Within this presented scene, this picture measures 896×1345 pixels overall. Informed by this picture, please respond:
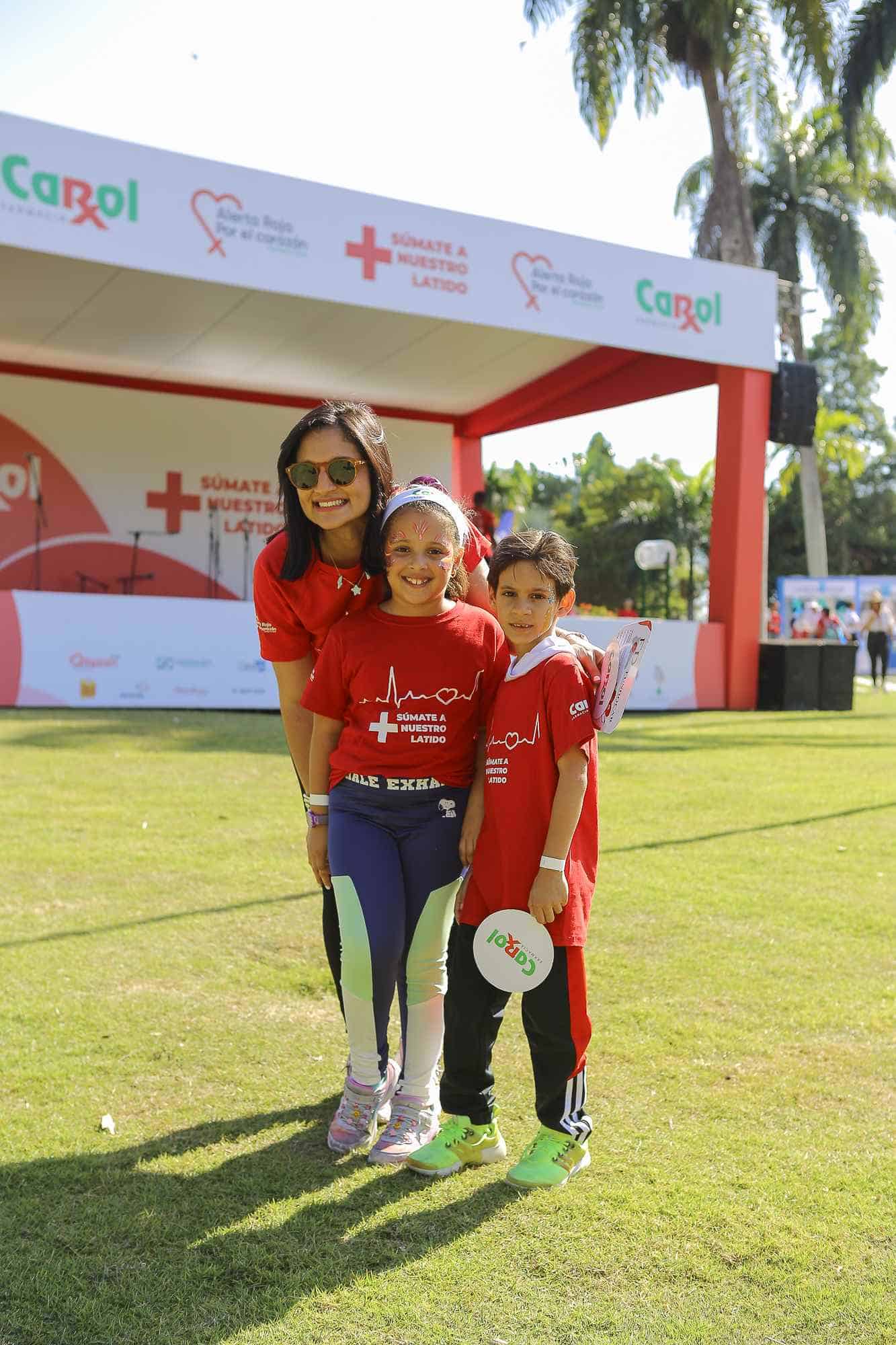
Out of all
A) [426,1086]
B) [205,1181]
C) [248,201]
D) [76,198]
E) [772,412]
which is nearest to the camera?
[205,1181]

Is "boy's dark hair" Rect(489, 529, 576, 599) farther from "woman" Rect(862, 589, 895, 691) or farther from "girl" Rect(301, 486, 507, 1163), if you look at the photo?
"woman" Rect(862, 589, 895, 691)

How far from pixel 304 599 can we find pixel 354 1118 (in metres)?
1.21

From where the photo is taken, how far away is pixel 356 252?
12.0m

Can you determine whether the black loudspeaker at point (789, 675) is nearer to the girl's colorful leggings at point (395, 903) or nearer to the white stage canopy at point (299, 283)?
the white stage canopy at point (299, 283)

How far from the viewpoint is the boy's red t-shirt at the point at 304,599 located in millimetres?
2910

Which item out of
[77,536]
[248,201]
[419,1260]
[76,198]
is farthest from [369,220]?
[419,1260]

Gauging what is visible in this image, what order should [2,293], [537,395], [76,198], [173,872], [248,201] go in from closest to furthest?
[173,872], [76,198], [248,201], [2,293], [537,395]

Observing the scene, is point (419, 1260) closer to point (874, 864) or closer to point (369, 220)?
point (874, 864)

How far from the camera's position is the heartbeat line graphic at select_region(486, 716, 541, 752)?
2637mm

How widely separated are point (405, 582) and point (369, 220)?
1017 centimetres

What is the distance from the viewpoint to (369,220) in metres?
12.0

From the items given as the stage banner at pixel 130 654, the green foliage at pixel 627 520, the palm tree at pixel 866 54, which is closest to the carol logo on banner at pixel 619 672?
the stage banner at pixel 130 654

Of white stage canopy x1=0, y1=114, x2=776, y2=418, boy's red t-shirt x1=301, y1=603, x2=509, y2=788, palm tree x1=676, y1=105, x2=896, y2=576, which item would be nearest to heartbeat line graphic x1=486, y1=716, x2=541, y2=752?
boy's red t-shirt x1=301, y1=603, x2=509, y2=788

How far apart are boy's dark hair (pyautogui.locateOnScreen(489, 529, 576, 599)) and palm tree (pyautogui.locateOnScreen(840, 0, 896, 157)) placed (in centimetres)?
1974
